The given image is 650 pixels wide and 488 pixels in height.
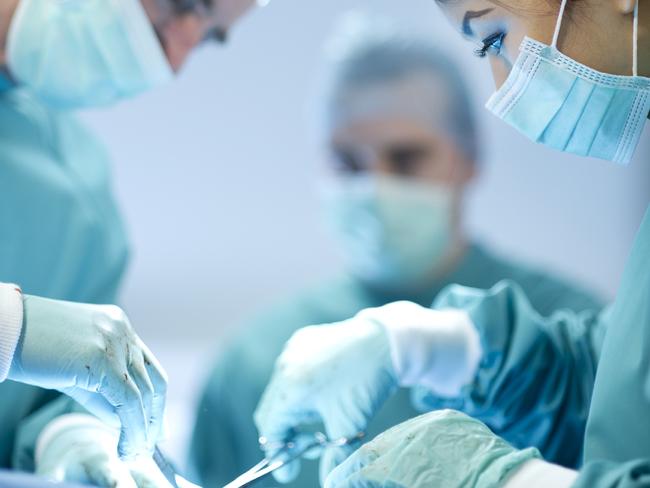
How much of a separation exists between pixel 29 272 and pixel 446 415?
78 centimetres

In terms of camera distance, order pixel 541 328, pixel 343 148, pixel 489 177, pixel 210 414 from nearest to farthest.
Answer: pixel 541 328
pixel 210 414
pixel 343 148
pixel 489 177

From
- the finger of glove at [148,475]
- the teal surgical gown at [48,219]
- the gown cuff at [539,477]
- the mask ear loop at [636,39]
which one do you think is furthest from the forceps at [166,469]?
the mask ear loop at [636,39]

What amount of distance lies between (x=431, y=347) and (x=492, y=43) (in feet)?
1.66

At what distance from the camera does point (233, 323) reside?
3836 mm

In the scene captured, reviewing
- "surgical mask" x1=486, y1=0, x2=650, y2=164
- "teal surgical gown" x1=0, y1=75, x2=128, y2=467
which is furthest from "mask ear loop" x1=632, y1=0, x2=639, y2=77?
"teal surgical gown" x1=0, y1=75, x2=128, y2=467

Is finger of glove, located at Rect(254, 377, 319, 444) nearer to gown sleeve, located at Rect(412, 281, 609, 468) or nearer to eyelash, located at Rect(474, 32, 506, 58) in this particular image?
gown sleeve, located at Rect(412, 281, 609, 468)

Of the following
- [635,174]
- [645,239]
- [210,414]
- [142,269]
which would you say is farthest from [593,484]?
[142,269]

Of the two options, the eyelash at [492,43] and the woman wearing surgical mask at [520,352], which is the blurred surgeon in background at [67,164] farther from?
the eyelash at [492,43]

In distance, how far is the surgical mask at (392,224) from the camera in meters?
2.56

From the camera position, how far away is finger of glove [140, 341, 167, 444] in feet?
3.62

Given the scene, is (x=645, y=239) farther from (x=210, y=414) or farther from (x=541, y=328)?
(x=210, y=414)

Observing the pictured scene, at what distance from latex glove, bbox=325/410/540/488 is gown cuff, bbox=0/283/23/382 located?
419mm

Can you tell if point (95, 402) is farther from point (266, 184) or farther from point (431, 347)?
point (266, 184)

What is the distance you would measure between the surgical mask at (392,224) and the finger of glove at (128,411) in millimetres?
1578
